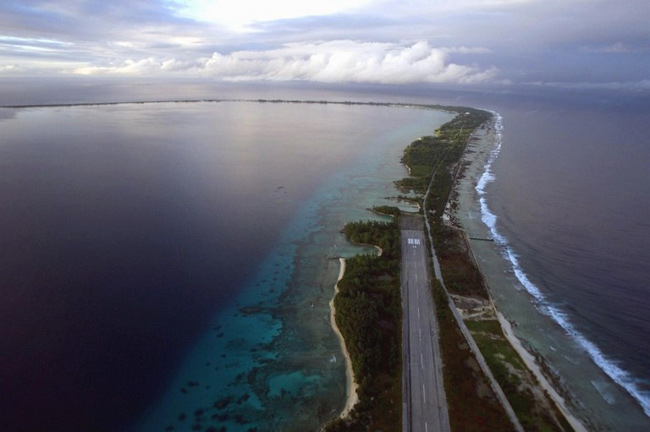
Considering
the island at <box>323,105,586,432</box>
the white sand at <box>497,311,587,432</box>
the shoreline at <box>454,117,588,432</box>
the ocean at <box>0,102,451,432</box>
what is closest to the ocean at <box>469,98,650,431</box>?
the shoreline at <box>454,117,588,432</box>

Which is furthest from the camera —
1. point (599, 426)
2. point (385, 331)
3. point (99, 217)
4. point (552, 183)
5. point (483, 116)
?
point (483, 116)

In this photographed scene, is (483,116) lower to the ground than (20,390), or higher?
higher

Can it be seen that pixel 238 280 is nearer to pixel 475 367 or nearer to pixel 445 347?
pixel 445 347

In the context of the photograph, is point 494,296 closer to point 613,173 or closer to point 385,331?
point 385,331

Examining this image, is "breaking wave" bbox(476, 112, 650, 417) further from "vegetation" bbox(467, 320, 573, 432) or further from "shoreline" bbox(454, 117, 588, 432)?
"vegetation" bbox(467, 320, 573, 432)

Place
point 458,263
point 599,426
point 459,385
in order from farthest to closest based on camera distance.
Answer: point 458,263 < point 459,385 < point 599,426

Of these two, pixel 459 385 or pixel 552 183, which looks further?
pixel 552 183

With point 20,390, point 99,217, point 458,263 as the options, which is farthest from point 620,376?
point 99,217
